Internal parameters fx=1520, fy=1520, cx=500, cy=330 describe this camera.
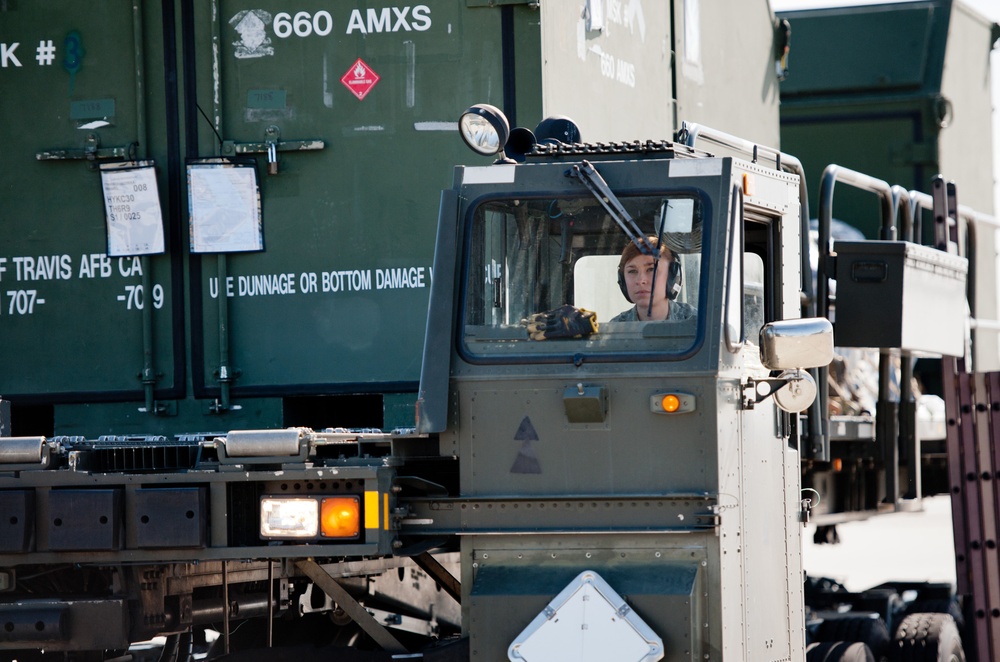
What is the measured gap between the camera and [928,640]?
8.66 meters

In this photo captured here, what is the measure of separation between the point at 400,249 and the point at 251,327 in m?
0.79

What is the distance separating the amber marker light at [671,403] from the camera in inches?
205

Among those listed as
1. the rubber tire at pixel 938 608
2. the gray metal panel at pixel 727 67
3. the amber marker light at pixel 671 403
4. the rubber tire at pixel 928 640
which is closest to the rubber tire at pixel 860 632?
the rubber tire at pixel 928 640

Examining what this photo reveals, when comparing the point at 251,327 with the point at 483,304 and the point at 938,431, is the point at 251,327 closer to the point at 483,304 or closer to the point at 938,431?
the point at 483,304

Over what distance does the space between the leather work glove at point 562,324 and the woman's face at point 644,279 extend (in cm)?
18

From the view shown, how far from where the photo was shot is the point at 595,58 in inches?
285

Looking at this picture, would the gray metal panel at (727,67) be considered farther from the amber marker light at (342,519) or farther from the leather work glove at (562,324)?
the amber marker light at (342,519)

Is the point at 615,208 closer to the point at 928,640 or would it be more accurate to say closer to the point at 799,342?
the point at 799,342

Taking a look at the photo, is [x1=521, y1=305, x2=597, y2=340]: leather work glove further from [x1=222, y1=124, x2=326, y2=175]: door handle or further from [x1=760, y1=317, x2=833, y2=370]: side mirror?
[x1=222, y1=124, x2=326, y2=175]: door handle

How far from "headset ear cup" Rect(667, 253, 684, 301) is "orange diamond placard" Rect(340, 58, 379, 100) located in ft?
6.96

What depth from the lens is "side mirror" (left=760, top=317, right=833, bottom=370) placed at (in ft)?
17.1

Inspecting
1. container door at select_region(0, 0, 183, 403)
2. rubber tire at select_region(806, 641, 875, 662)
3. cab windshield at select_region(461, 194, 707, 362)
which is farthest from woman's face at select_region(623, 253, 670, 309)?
rubber tire at select_region(806, 641, 875, 662)

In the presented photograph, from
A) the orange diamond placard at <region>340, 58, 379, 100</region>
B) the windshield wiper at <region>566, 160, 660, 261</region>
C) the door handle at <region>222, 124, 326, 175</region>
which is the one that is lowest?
the windshield wiper at <region>566, 160, 660, 261</region>

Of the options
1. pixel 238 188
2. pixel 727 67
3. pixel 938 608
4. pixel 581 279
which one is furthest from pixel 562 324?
pixel 938 608
